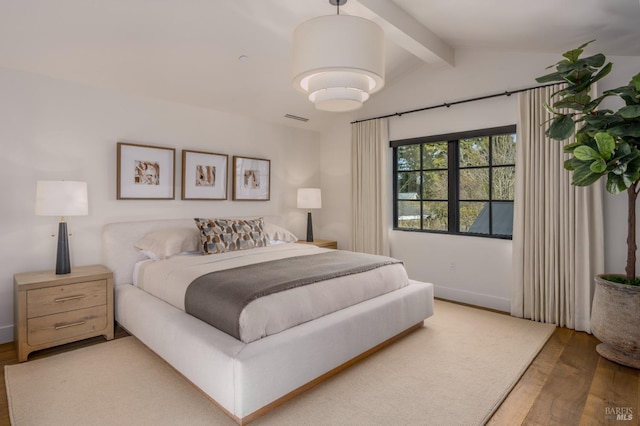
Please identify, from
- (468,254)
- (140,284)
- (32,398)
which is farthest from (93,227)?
(468,254)

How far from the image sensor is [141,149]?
145 inches

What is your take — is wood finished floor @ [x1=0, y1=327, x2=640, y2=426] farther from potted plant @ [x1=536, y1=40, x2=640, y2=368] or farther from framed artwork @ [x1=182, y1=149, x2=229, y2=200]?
framed artwork @ [x1=182, y1=149, x2=229, y2=200]

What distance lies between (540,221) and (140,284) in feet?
12.8

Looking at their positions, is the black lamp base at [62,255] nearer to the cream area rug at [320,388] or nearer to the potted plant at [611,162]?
the cream area rug at [320,388]

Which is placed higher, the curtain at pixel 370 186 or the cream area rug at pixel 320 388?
the curtain at pixel 370 186

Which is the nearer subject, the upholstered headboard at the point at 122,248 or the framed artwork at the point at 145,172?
the upholstered headboard at the point at 122,248

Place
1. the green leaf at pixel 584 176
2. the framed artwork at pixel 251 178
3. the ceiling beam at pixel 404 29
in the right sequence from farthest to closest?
1. the framed artwork at pixel 251 178
2. the ceiling beam at pixel 404 29
3. the green leaf at pixel 584 176

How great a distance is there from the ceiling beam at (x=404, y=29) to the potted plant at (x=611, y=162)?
126 cm

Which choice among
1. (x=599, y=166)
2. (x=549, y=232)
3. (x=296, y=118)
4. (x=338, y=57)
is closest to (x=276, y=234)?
(x=296, y=118)

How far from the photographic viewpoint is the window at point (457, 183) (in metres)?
3.92

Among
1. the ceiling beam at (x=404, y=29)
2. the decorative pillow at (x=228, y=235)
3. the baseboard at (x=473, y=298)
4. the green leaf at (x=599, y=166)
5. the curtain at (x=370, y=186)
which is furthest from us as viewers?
the curtain at (x=370, y=186)

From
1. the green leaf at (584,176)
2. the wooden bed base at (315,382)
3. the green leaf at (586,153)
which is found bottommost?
the wooden bed base at (315,382)

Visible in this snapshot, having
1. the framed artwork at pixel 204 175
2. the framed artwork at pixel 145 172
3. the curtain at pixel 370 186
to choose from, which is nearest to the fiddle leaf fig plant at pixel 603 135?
the curtain at pixel 370 186

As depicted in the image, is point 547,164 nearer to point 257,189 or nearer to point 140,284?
point 257,189
